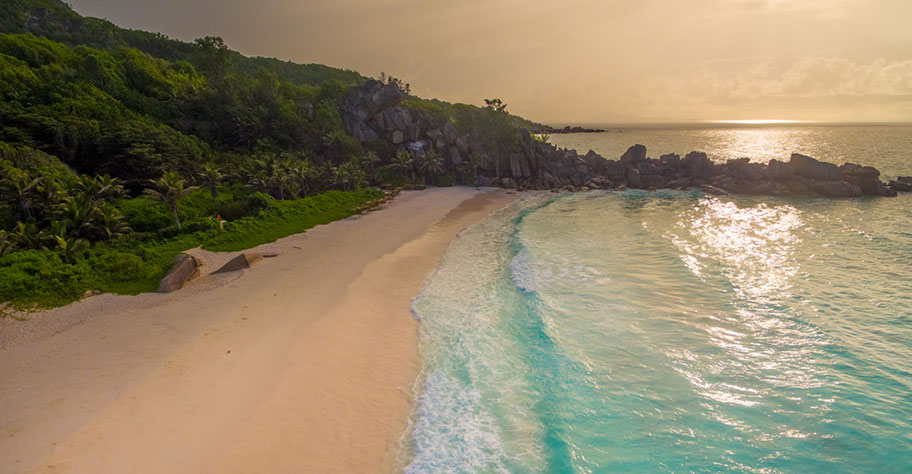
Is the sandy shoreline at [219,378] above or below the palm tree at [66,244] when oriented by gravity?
below

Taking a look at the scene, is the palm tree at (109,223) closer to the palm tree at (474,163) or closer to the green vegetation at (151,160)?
the green vegetation at (151,160)

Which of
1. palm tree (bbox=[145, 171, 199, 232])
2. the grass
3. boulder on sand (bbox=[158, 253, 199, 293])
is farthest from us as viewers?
palm tree (bbox=[145, 171, 199, 232])

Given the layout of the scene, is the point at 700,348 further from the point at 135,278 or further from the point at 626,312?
the point at 135,278

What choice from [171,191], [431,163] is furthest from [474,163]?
[171,191]

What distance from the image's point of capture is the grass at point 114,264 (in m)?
18.6

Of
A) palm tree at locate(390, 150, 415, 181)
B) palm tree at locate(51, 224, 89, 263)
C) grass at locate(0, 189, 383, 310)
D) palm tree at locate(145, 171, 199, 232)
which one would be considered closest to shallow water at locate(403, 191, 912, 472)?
grass at locate(0, 189, 383, 310)

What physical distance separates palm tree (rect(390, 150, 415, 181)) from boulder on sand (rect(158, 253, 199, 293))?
41.4 m

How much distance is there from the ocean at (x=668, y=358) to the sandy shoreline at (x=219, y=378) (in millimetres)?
1677

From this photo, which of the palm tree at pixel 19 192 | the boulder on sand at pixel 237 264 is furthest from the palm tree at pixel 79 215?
the boulder on sand at pixel 237 264

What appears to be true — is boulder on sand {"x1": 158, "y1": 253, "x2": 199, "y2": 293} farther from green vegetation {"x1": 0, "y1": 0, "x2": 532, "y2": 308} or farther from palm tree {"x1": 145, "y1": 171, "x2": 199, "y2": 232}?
palm tree {"x1": 145, "y1": 171, "x2": 199, "y2": 232}

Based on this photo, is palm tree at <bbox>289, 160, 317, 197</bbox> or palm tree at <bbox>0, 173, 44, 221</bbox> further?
palm tree at <bbox>289, 160, 317, 197</bbox>

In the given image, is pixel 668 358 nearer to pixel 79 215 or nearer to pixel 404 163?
pixel 79 215

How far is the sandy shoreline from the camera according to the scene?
394 inches

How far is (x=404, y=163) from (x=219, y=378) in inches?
2019
